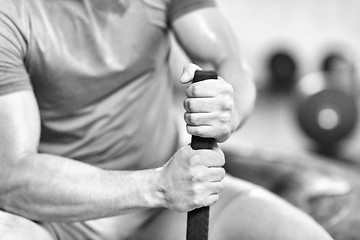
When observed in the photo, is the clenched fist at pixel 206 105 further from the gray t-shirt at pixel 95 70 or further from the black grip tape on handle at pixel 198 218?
the gray t-shirt at pixel 95 70

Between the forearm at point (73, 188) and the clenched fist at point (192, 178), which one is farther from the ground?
the clenched fist at point (192, 178)

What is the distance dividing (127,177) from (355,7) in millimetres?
4844

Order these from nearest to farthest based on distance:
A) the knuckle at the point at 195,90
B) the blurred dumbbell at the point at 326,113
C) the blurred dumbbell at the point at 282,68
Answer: the knuckle at the point at 195,90
the blurred dumbbell at the point at 326,113
the blurred dumbbell at the point at 282,68

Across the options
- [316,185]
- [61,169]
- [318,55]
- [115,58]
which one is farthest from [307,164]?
[318,55]

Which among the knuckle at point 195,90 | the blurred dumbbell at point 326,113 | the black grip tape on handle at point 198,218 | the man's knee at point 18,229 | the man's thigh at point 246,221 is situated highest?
the knuckle at point 195,90

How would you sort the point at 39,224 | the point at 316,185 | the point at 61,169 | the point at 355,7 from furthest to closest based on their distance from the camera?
the point at 355,7, the point at 316,185, the point at 39,224, the point at 61,169

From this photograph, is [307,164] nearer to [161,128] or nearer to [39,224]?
[161,128]

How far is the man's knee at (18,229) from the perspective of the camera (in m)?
1.26

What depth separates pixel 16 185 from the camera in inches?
50.9

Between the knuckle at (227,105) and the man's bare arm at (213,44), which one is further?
the man's bare arm at (213,44)

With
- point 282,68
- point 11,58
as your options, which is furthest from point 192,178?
point 282,68

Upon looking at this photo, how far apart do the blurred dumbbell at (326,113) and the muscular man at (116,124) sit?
9.08ft

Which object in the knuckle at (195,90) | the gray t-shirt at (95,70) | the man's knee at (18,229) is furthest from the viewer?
the gray t-shirt at (95,70)

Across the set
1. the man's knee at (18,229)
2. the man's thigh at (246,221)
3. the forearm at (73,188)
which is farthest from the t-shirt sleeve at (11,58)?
the man's thigh at (246,221)
